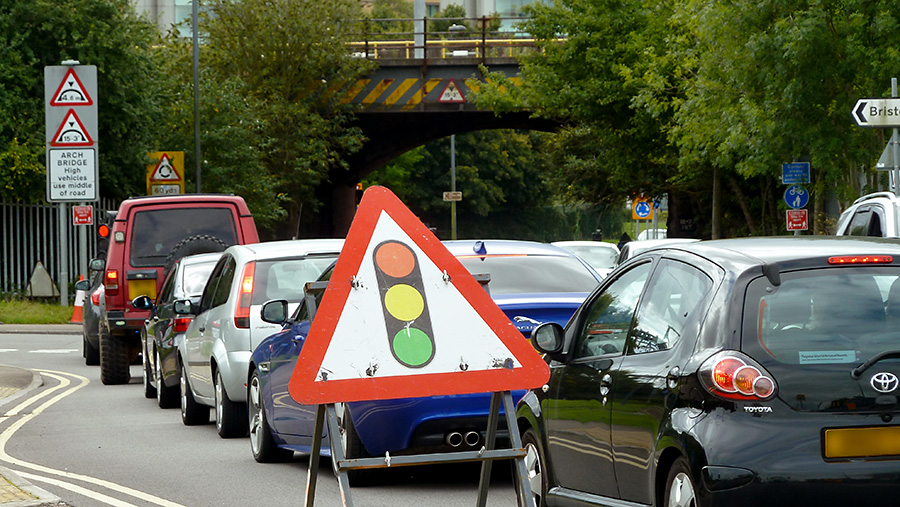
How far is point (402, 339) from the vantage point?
5484 millimetres

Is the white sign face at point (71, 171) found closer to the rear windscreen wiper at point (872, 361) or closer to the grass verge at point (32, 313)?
the grass verge at point (32, 313)

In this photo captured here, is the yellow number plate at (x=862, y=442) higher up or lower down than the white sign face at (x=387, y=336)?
lower down

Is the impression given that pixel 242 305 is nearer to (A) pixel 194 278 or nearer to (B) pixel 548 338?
(A) pixel 194 278

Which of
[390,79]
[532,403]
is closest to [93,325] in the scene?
[532,403]

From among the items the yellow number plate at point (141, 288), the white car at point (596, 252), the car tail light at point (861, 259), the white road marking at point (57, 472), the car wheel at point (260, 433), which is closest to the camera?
the car tail light at point (861, 259)

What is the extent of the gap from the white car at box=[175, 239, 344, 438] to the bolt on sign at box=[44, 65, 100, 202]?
14.0 metres

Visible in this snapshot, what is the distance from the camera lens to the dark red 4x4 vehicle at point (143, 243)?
18.5 metres

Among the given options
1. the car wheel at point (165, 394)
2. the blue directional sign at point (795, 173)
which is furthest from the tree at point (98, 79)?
the car wheel at point (165, 394)

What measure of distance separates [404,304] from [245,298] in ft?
21.8

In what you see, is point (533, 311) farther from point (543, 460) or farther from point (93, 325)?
point (93, 325)

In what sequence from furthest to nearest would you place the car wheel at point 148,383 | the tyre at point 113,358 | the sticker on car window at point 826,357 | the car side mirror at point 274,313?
the tyre at point 113,358 → the car wheel at point 148,383 → the car side mirror at point 274,313 → the sticker on car window at point 826,357

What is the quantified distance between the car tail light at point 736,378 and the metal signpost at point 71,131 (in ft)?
72.1

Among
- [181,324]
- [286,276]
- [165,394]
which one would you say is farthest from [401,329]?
[165,394]

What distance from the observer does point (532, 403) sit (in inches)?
294
